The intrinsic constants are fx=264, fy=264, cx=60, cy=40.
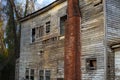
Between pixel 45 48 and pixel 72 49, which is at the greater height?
pixel 45 48

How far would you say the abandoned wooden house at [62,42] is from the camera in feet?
48.4

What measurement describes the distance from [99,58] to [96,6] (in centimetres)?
321

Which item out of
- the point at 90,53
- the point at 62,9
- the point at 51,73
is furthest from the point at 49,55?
the point at 90,53

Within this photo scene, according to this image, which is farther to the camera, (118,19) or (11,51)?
(11,51)

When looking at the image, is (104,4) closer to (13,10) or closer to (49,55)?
(49,55)

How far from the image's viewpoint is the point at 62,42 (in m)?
18.5

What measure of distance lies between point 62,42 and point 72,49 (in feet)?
34.5

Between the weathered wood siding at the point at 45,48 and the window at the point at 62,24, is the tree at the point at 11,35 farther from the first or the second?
the window at the point at 62,24

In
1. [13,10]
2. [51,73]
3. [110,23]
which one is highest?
[13,10]

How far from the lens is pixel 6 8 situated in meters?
33.2

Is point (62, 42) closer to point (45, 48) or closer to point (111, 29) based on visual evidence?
point (45, 48)

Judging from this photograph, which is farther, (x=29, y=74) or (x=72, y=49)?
(x=29, y=74)

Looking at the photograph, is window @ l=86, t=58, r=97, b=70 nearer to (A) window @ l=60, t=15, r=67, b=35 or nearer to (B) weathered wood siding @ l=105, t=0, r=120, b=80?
(B) weathered wood siding @ l=105, t=0, r=120, b=80

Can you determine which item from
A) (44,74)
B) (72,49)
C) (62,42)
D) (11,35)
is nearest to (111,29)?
(62,42)
